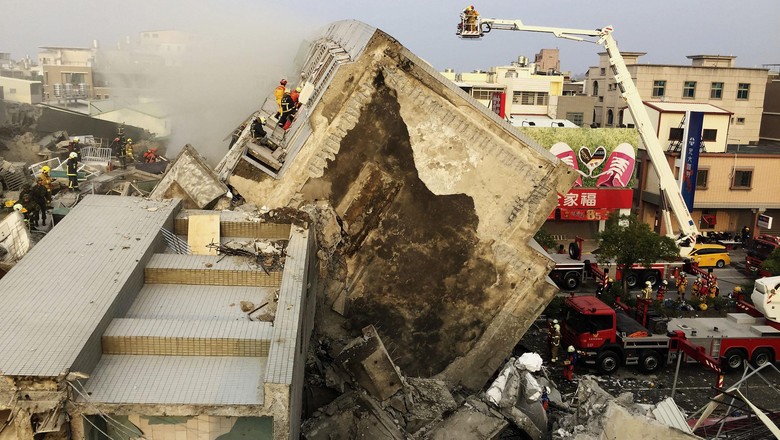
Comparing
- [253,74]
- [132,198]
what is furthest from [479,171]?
[253,74]

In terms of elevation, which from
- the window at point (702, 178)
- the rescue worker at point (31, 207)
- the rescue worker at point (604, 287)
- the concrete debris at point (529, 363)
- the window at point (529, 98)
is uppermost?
the window at point (529, 98)

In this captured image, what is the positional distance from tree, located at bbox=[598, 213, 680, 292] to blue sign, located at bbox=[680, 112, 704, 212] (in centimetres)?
764

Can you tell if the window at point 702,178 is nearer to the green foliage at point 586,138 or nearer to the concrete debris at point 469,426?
the green foliage at point 586,138

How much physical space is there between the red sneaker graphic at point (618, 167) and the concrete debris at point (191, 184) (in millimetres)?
19170

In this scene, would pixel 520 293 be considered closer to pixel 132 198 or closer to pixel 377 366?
pixel 377 366

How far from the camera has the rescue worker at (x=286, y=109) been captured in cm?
1384

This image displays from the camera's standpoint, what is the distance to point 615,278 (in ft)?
68.0

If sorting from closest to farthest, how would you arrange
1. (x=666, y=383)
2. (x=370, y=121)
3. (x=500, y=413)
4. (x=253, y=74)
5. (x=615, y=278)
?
(x=500, y=413)
(x=370, y=121)
(x=666, y=383)
(x=615, y=278)
(x=253, y=74)

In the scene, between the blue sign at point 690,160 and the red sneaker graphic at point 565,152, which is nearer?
the red sneaker graphic at point 565,152

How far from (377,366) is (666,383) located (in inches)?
319

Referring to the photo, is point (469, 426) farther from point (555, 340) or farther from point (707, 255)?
point (707, 255)

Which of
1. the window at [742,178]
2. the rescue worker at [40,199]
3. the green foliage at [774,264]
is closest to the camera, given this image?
the rescue worker at [40,199]

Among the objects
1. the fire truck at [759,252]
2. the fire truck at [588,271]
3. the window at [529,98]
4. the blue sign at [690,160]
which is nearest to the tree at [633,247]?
the fire truck at [588,271]

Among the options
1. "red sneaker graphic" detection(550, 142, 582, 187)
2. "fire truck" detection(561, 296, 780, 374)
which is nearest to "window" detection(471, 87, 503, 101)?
"red sneaker graphic" detection(550, 142, 582, 187)
